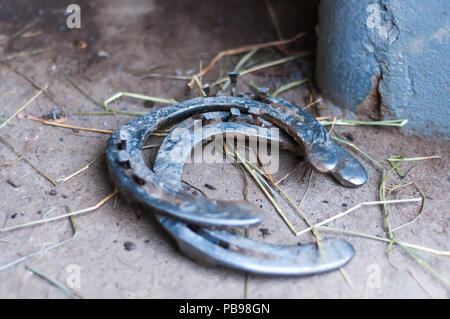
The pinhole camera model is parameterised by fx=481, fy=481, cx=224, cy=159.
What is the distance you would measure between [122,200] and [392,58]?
1041 millimetres

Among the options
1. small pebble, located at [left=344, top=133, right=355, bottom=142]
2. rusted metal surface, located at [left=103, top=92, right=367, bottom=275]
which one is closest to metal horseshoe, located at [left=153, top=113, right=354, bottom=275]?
rusted metal surface, located at [left=103, top=92, right=367, bottom=275]

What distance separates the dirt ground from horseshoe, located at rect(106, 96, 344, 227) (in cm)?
13

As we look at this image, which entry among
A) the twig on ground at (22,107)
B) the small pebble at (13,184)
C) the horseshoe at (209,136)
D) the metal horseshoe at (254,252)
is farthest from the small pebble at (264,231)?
the twig on ground at (22,107)

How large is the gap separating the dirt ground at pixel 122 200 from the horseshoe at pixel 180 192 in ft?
0.42

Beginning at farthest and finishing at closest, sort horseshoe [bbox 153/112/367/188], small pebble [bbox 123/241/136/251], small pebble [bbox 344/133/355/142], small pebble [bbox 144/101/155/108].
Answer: small pebble [bbox 144/101/155/108], small pebble [bbox 344/133/355/142], horseshoe [bbox 153/112/367/188], small pebble [bbox 123/241/136/251]

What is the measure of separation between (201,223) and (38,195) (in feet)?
2.00

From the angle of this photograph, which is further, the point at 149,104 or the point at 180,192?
the point at 149,104

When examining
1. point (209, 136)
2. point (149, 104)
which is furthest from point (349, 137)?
point (149, 104)

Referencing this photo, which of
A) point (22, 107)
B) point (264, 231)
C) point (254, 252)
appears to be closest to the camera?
point (254, 252)

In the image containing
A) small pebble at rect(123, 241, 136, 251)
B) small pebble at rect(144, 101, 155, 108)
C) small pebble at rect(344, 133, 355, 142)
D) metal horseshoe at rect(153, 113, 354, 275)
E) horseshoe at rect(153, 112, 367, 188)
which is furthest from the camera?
small pebble at rect(144, 101, 155, 108)

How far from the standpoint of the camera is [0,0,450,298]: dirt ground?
4.31 ft

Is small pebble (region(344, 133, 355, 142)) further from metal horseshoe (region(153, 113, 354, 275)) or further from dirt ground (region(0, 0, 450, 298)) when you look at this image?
metal horseshoe (region(153, 113, 354, 275))

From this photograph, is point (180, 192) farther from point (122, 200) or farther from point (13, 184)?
point (13, 184)

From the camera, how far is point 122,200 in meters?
1.54
